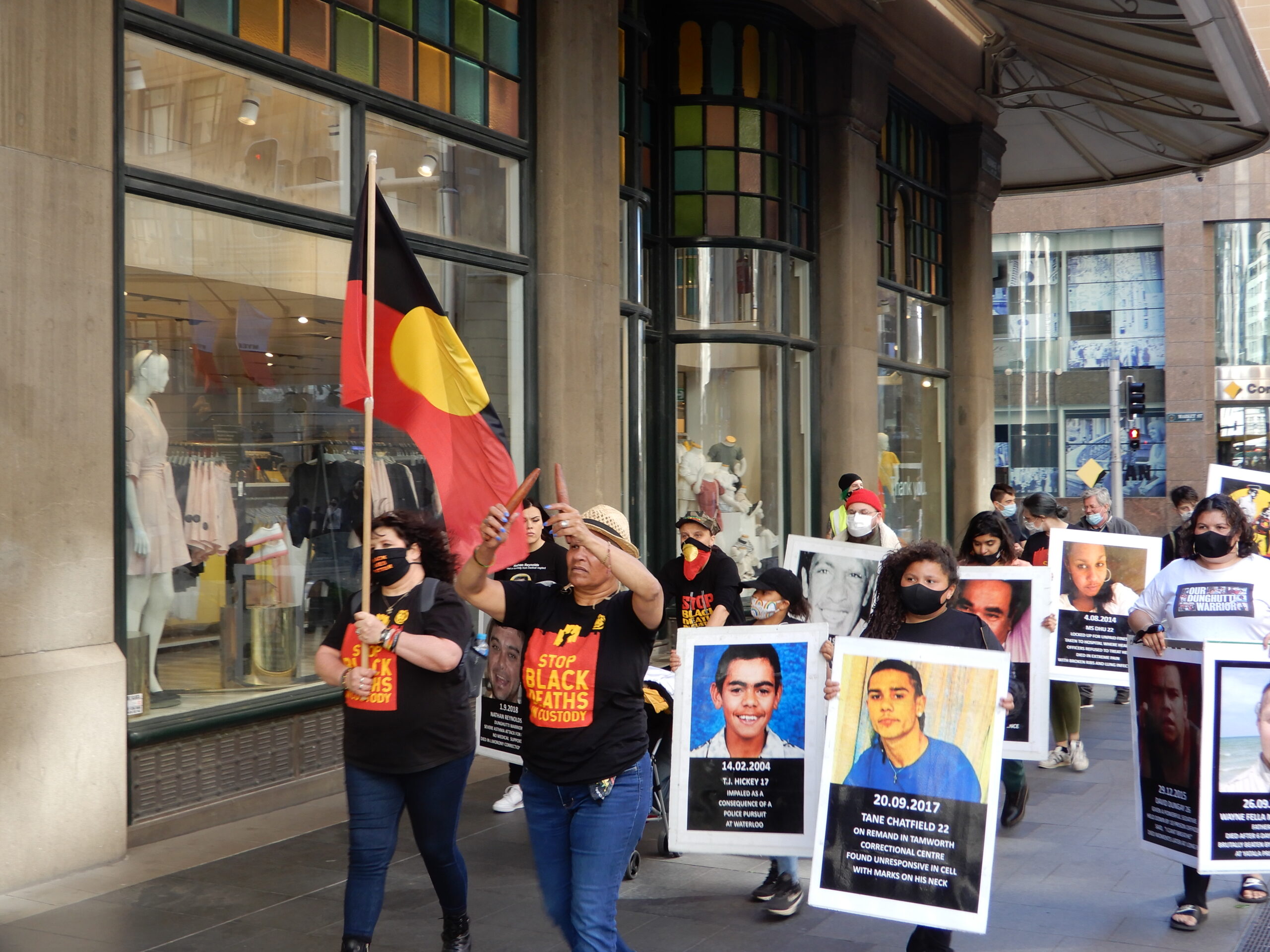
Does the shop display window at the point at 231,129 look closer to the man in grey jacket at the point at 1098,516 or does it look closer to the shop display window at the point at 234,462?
the shop display window at the point at 234,462

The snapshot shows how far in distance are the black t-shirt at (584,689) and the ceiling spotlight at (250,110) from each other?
4.84 m

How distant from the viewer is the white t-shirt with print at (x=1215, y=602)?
6.36 meters

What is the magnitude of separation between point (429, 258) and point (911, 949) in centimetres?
628

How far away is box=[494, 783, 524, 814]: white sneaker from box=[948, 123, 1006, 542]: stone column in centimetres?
1447

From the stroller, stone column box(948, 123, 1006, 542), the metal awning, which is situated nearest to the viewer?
the stroller

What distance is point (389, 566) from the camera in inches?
201

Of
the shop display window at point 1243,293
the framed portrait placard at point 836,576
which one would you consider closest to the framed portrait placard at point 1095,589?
the framed portrait placard at point 836,576

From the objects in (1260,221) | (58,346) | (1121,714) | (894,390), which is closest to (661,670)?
(58,346)

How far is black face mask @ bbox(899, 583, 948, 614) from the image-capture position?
17.8 feet

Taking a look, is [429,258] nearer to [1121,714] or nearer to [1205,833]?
[1205,833]

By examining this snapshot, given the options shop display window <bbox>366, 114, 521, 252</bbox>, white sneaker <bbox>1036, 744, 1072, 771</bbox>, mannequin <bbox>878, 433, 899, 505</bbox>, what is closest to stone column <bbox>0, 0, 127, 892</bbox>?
shop display window <bbox>366, 114, 521, 252</bbox>

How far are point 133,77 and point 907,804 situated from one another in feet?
19.0

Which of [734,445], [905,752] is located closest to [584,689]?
[905,752]

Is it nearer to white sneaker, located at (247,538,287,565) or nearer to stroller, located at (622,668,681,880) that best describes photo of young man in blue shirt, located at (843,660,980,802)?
stroller, located at (622,668,681,880)
